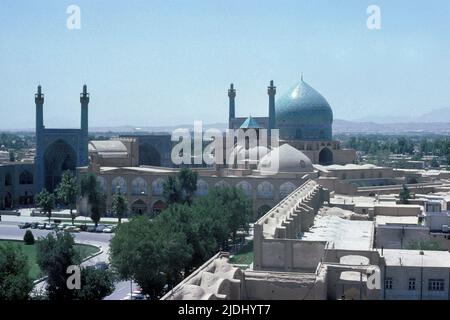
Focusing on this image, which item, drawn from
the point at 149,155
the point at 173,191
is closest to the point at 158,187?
the point at 173,191

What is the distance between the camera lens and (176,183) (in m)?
38.2

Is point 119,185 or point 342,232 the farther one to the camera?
point 119,185

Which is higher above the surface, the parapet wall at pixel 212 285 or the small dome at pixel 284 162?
the small dome at pixel 284 162

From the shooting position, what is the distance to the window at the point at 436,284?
58.4ft

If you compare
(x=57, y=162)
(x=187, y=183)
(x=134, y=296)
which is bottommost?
(x=134, y=296)

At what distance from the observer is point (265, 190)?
3997cm

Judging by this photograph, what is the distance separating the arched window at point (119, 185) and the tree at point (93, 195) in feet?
11.7

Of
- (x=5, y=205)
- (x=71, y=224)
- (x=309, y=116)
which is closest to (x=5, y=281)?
(x=71, y=224)

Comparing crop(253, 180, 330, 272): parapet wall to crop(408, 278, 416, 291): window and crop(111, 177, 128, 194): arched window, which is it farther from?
crop(111, 177, 128, 194): arched window

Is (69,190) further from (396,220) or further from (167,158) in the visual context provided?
(396,220)

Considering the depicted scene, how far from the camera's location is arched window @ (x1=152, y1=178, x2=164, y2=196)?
41969 millimetres

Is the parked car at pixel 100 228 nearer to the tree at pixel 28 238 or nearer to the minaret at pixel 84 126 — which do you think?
the tree at pixel 28 238

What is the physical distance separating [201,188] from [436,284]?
24.7 metres

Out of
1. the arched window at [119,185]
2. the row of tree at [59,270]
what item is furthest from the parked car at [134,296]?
the arched window at [119,185]
